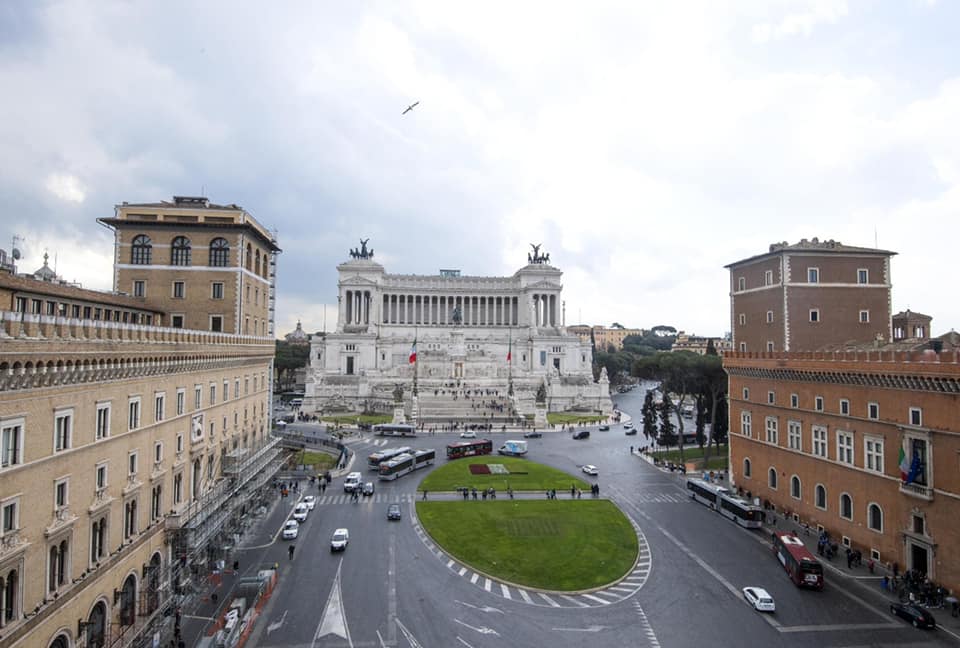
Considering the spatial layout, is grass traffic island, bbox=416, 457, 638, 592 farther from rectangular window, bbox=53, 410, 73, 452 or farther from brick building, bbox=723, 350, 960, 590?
rectangular window, bbox=53, 410, 73, 452

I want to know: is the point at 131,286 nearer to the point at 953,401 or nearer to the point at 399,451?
the point at 399,451

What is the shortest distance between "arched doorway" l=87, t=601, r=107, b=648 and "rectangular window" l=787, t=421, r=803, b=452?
140 ft

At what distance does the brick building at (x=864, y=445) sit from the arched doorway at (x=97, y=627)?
39.0 metres

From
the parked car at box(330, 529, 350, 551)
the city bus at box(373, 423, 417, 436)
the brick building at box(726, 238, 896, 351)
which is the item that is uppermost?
the brick building at box(726, 238, 896, 351)

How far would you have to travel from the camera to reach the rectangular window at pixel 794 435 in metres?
42.6

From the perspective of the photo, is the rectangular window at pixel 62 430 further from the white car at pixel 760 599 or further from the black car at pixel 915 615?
the black car at pixel 915 615

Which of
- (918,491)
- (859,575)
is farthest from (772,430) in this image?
(918,491)

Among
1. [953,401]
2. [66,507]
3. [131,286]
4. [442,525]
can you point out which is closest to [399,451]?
[442,525]

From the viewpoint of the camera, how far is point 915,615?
27.5m

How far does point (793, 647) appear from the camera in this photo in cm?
2572

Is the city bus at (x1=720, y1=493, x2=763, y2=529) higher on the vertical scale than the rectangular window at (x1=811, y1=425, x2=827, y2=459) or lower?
lower

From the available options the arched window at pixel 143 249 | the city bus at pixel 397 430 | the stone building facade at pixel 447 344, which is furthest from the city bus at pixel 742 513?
the stone building facade at pixel 447 344

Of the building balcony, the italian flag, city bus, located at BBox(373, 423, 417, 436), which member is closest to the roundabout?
the building balcony

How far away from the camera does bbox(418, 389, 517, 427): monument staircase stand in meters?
86.4
